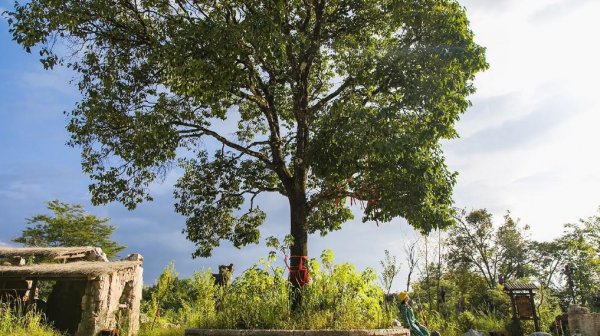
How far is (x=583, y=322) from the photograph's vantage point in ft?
64.8

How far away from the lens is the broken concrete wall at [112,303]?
53.8 ft

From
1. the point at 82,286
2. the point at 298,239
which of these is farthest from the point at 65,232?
the point at 298,239

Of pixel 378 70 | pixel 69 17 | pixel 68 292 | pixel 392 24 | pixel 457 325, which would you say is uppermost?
pixel 392 24

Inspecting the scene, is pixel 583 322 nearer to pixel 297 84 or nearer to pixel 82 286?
pixel 297 84

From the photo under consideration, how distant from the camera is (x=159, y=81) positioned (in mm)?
12805

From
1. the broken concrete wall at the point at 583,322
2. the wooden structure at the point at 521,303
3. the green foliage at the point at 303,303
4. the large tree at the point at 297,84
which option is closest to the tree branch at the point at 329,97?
the large tree at the point at 297,84

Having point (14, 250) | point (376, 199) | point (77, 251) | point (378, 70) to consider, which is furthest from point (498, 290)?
point (14, 250)

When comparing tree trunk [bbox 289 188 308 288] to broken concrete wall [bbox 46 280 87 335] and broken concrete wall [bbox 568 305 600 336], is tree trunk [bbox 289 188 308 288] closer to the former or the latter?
broken concrete wall [bbox 568 305 600 336]

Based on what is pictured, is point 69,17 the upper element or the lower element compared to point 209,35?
upper

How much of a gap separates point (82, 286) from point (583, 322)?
2381cm

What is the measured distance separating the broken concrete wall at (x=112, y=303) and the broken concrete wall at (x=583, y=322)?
1860 cm

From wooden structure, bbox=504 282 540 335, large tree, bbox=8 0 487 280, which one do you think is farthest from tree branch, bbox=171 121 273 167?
wooden structure, bbox=504 282 540 335

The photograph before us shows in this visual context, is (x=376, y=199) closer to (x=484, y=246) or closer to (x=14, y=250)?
(x=14, y=250)

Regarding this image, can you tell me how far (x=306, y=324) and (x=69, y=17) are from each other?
8884mm
